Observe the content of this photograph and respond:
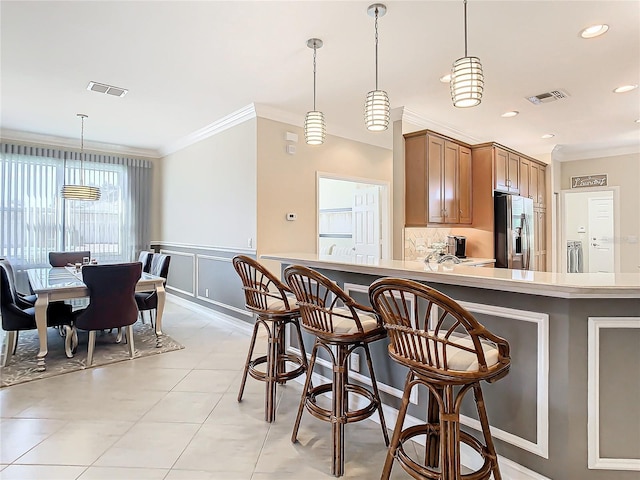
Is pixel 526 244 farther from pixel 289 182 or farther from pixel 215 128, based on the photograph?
pixel 215 128

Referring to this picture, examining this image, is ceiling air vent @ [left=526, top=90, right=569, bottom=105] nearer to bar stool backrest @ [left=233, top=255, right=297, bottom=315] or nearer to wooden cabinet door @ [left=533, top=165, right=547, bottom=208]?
wooden cabinet door @ [left=533, top=165, right=547, bottom=208]

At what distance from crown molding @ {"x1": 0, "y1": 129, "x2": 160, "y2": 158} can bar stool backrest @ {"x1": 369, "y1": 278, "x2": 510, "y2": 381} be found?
21.2 feet

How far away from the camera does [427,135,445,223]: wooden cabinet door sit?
4.42 m

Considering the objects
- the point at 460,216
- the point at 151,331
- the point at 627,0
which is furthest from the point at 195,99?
the point at 627,0

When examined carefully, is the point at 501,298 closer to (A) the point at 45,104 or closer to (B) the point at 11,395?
(B) the point at 11,395

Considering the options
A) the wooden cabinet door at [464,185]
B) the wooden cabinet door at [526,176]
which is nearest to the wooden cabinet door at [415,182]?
the wooden cabinet door at [464,185]

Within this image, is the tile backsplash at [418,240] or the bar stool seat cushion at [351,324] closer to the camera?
the bar stool seat cushion at [351,324]

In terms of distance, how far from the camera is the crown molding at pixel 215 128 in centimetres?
457

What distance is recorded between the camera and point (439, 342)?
1.53 meters

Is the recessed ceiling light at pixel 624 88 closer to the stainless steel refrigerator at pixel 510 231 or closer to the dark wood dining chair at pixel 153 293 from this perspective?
the stainless steel refrigerator at pixel 510 231

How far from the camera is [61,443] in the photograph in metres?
2.21

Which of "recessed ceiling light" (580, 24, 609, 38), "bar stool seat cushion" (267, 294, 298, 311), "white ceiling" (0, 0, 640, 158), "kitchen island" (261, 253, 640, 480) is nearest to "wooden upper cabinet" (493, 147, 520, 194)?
"white ceiling" (0, 0, 640, 158)

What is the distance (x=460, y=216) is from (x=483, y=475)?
3797mm

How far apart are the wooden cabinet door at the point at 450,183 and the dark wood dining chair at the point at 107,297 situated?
140 inches
